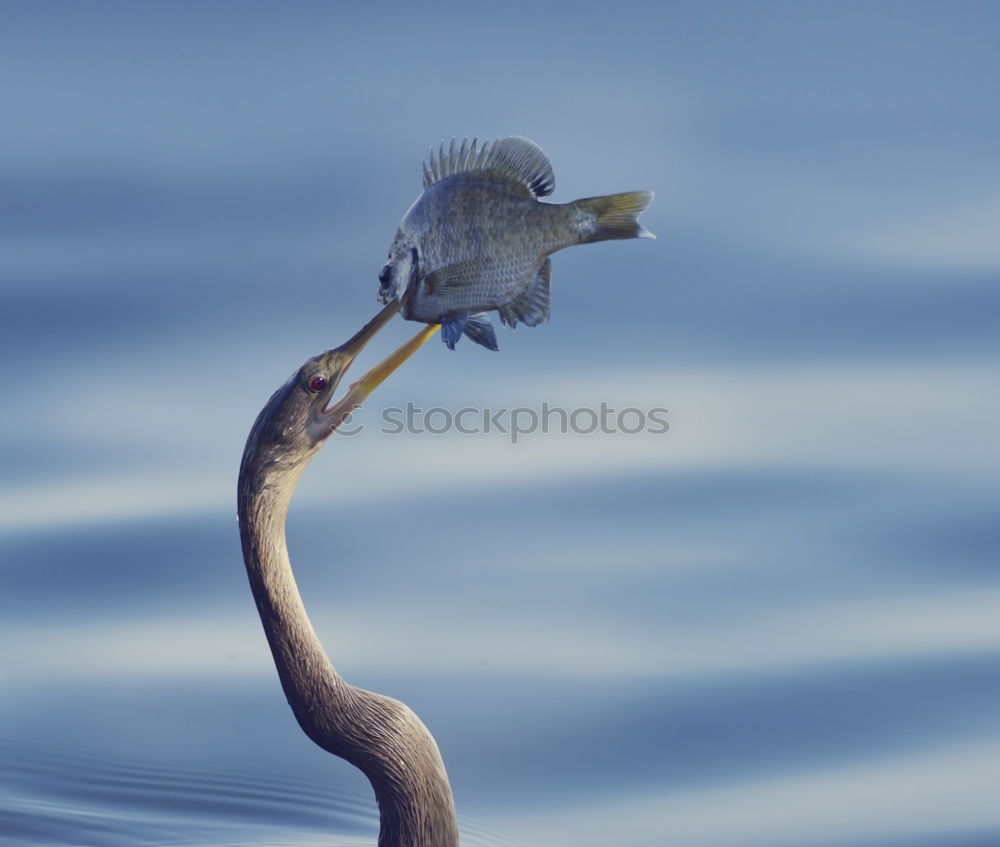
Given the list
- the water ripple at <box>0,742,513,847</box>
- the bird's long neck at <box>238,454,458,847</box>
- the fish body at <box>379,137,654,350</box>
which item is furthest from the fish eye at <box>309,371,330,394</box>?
the water ripple at <box>0,742,513,847</box>

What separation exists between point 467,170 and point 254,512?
2.19ft

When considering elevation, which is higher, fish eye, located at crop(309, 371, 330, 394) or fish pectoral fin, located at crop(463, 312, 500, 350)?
fish eye, located at crop(309, 371, 330, 394)

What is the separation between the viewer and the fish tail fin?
1.92 metres

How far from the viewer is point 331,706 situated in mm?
2553

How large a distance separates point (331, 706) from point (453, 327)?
0.76 metres

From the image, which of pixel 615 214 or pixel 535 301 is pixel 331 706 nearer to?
pixel 535 301

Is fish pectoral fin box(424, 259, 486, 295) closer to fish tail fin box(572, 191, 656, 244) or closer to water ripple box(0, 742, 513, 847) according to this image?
fish tail fin box(572, 191, 656, 244)

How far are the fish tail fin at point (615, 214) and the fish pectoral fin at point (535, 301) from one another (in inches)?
3.6

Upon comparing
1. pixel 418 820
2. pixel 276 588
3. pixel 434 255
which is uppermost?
pixel 434 255

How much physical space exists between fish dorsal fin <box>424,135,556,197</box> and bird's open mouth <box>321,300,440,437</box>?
7.7 inches

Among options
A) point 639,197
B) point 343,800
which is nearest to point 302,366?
point 639,197

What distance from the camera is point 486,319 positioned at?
207 cm

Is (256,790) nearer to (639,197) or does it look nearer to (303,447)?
(303,447)

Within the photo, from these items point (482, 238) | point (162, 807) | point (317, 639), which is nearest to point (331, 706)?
point (317, 639)
